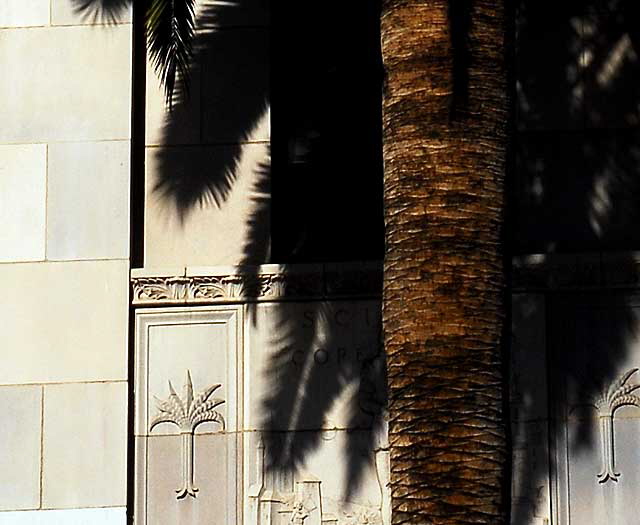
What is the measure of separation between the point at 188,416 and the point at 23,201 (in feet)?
7.94

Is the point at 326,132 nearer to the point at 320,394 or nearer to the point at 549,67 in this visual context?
the point at 549,67

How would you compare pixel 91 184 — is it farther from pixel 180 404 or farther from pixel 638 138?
pixel 638 138

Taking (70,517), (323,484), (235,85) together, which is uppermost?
(235,85)

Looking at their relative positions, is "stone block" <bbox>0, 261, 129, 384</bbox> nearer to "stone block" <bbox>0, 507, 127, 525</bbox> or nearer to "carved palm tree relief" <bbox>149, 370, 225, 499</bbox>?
"carved palm tree relief" <bbox>149, 370, 225, 499</bbox>

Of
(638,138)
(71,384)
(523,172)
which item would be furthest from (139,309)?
(638,138)

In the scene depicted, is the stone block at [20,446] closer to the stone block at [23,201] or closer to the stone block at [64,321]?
the stone block at [64,321]

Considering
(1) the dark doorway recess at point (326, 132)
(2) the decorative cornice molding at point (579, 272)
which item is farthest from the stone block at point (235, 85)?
(2) the decorative cornice molding at point (579, 272)

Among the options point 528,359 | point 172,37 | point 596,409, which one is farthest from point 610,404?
point 172,37

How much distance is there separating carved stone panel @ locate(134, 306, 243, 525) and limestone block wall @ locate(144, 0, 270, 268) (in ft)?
2.13

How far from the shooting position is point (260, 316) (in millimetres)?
14281

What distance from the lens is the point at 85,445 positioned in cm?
1407

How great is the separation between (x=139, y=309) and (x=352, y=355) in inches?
74.6

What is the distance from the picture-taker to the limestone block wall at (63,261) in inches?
552

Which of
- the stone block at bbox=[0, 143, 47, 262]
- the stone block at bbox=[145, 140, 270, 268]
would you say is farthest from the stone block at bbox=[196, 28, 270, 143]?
the stone block at bbox=[0, 143, 47, 262]
